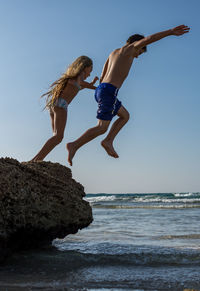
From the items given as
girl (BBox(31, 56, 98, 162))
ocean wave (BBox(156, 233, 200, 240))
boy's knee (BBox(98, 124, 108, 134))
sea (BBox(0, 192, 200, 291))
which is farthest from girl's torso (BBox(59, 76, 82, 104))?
ocean wave (BBox(156, 233, 200, 240))

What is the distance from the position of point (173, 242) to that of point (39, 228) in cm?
294

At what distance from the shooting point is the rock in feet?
14.2

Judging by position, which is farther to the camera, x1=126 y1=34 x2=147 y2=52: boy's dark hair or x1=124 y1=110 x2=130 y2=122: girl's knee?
x1=124 y1=110 x2=130 y2=122: girl's knee

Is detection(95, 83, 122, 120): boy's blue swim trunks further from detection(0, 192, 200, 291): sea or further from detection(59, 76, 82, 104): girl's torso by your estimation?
detection(0, 192, 200, 291): sea

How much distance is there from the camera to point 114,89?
514 centimetres

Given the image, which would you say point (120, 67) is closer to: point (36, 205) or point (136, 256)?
point (36, 205)

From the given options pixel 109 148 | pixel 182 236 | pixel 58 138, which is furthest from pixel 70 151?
pixel 182 236

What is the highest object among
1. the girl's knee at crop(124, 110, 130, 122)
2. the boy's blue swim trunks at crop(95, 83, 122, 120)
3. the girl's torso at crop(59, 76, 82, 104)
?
the girl's torso at crop(59, 76, 82, 104)

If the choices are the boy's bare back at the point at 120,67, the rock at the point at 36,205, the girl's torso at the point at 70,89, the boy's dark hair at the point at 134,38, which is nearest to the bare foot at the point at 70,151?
the rock at the point at 36,205

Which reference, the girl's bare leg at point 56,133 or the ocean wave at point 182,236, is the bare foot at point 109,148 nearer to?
the girl's bare leg at point 56,133

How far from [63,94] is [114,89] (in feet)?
3.61

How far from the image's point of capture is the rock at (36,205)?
4.34 meters

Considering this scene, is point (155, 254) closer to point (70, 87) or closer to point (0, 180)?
point (0, 180)

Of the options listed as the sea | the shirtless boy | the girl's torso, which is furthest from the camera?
→ the girl's torso
